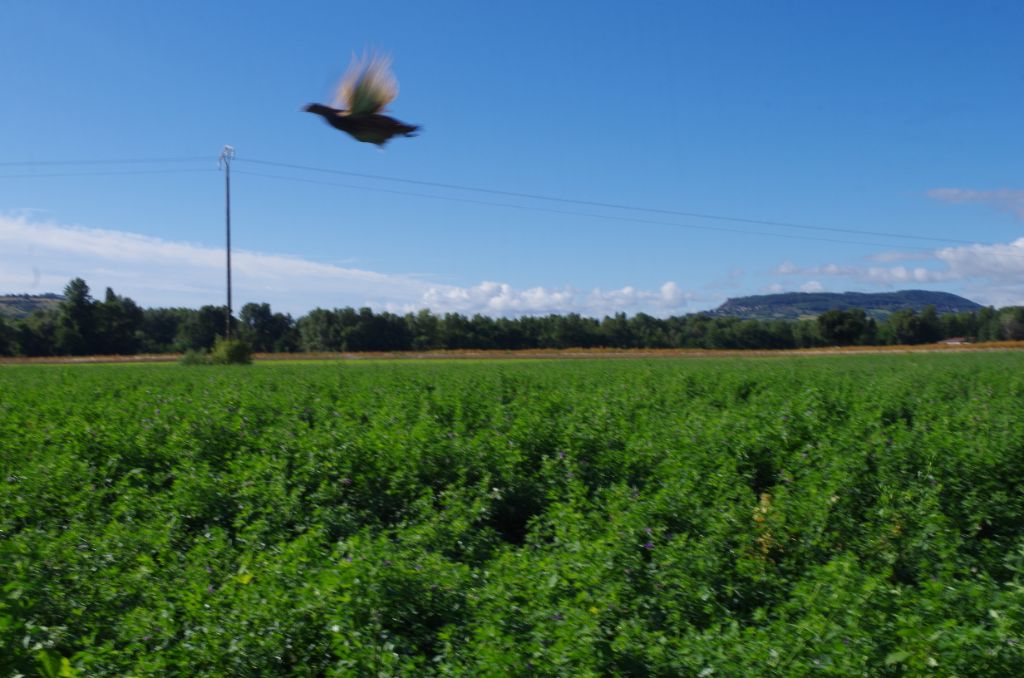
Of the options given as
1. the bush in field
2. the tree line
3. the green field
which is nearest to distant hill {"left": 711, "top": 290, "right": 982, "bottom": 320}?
the tree line

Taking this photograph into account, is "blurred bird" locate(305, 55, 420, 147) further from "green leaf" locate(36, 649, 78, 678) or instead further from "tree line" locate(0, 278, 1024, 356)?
"tree line" locate(0, 278, 1024, 356)

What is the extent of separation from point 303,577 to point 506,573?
1330 mm

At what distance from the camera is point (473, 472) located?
8.12m

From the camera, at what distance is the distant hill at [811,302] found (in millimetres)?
98000

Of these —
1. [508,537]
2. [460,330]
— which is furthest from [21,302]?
[508,537]

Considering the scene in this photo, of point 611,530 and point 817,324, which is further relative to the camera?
point 817,324

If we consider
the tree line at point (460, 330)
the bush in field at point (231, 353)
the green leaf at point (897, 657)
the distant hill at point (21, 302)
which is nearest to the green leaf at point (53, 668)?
the green leaf at point (897, 657)

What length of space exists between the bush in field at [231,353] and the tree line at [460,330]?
18.8 meters

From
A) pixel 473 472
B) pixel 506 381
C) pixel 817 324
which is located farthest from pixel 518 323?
pixel 473 472

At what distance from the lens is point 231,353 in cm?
3725

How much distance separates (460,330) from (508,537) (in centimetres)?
5597

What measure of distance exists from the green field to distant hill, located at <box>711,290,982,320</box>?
9093 centimetres

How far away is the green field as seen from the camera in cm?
417

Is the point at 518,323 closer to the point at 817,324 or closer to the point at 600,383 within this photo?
the point at 817,324
